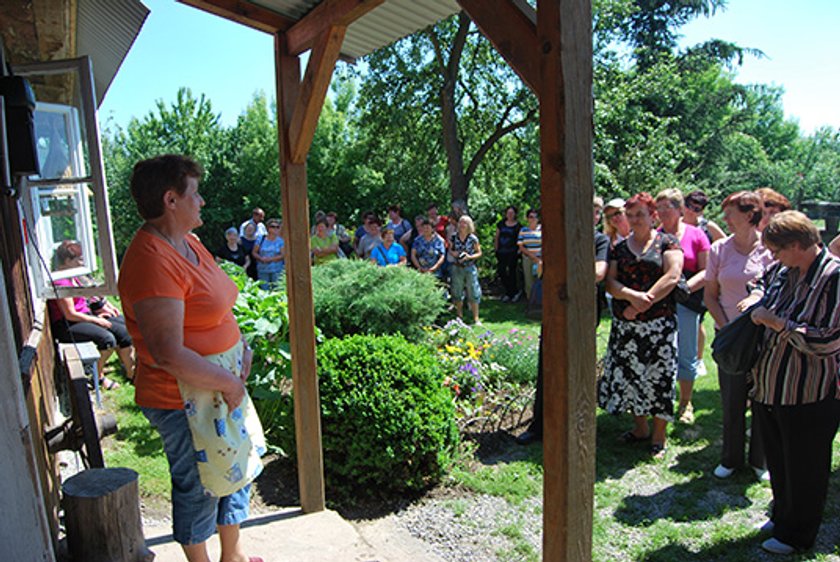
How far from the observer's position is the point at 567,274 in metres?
1.89

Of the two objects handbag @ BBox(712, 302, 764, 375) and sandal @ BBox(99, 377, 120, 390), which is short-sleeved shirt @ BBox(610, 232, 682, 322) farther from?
sandal @ BBox(99, 377, 120, 390)

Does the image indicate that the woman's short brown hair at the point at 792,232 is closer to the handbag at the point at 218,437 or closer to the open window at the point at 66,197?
the handbag at the point at 218,437

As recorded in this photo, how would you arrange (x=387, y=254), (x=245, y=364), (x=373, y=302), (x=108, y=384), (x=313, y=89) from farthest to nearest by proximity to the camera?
1. (x=387, y=254)
2. (x=108, y=384)
3. (x=373, y=302)
4. (x=313, y=89)
5. (x=245, y=364)

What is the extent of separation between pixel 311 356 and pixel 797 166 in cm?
3111

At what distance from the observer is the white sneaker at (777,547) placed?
3.30 metres

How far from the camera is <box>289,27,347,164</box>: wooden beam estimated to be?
3.12m

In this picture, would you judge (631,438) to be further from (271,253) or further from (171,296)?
(271,253)

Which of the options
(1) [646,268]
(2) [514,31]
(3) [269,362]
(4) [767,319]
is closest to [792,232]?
(4) [767,319]

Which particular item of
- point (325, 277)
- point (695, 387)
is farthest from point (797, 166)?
point (325, 277)

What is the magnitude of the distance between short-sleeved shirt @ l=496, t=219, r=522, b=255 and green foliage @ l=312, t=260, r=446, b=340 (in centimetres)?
583

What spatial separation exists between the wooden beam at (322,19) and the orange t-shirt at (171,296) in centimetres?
137

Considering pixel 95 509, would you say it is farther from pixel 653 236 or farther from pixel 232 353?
pixel 653 236

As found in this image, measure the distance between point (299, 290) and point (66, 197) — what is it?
81.0 inches

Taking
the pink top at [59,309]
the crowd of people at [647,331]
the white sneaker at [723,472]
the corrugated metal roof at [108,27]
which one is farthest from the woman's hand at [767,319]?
the pink top at [59,309]
